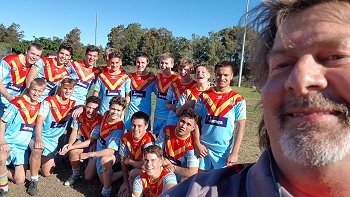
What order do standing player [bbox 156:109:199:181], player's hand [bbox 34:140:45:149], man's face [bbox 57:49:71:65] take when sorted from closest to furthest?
standing player [bbox 156:109:199:181], player's hand [bbox 34:140:45:149], man's face [bbox 57:49:71:65]

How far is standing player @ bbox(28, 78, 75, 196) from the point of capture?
579 centimetres

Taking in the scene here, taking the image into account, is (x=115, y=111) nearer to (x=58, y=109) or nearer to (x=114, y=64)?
(x=58, y=109)

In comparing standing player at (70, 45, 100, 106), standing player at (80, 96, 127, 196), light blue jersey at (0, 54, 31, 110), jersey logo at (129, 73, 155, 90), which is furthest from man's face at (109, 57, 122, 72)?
light blue jersey at (0, 54, 31, 110)

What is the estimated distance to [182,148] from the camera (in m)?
5.05

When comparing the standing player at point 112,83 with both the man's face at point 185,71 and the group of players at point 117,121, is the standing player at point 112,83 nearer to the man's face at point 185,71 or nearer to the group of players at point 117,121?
the group of players at point 117,121

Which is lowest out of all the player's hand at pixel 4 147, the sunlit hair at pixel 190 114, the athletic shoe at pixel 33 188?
the athletic shoe at pixel 33 188

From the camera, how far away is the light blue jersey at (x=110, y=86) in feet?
21.6

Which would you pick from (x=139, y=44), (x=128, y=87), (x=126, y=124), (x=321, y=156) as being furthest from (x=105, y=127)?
(x=139, y=44)

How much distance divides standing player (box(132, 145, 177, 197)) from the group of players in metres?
0.01

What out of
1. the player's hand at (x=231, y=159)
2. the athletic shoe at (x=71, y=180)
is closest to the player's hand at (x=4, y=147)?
the athletic shoe at (x=71, y=180)

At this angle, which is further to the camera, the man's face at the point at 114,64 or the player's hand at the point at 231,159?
the man's face at the point at 114,64

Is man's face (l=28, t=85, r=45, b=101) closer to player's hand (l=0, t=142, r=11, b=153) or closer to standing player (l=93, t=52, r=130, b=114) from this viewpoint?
player's hand (l=0, t=142, r=11, b=153)

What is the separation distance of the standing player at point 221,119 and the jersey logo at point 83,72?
8.90 feet

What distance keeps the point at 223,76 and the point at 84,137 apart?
2.85 metres
